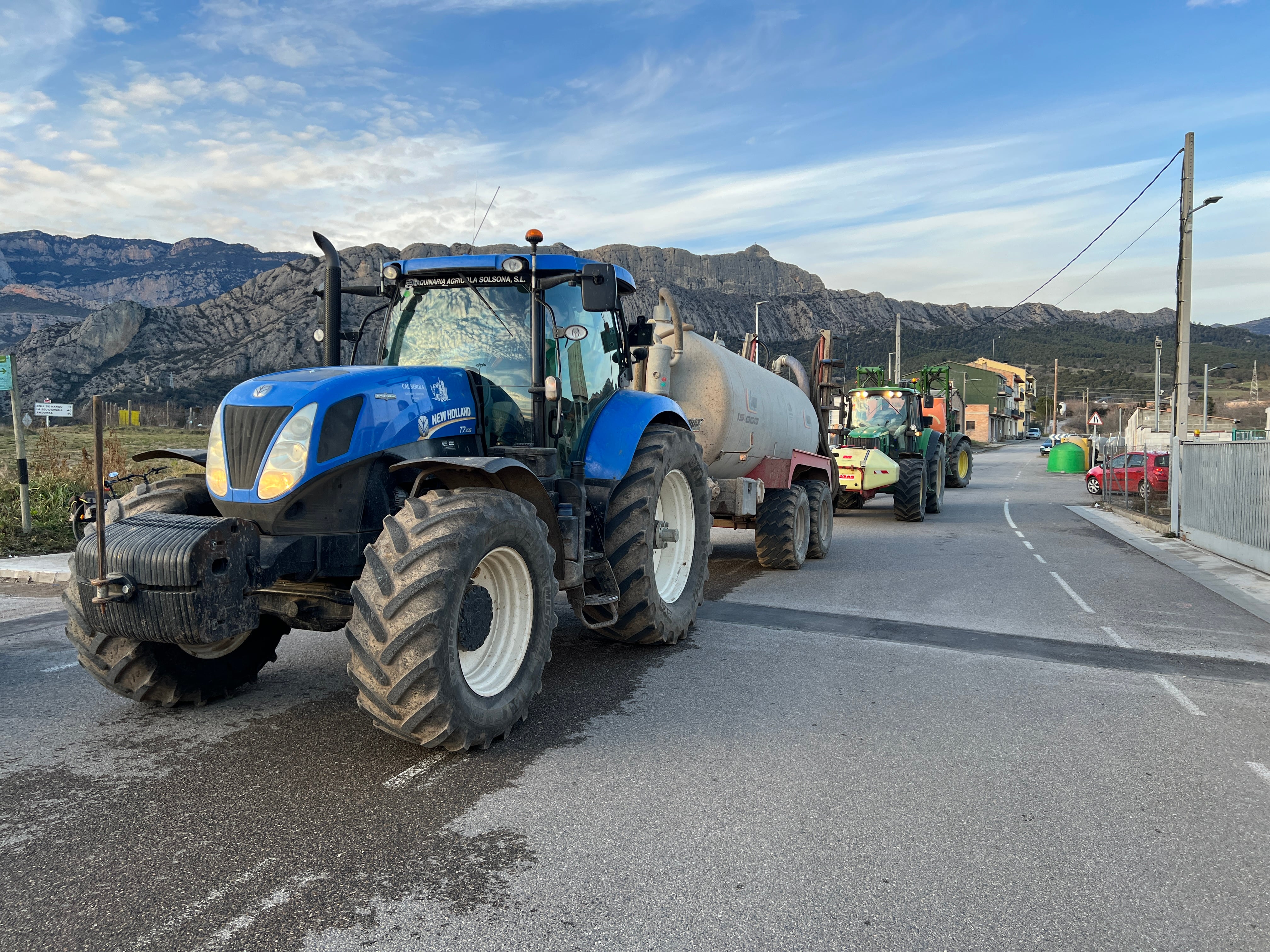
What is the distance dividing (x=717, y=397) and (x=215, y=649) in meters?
6.23

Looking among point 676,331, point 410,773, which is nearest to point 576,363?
point 410,773

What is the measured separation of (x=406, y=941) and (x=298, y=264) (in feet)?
293

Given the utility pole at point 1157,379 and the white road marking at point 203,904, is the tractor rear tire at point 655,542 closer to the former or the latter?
the white road marking at point 203,904

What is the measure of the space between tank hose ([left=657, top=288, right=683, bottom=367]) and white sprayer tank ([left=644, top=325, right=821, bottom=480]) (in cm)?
5

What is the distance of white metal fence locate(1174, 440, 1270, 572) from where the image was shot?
12.3 meters

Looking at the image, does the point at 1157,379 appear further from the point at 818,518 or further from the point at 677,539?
the point at 677,539

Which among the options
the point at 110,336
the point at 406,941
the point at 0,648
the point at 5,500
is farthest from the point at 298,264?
the point at 406,941

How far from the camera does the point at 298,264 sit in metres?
84.2

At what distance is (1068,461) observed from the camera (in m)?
39.5

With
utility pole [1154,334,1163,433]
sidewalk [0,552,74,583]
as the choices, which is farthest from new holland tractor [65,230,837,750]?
utility pole [1154,334,1163,433]

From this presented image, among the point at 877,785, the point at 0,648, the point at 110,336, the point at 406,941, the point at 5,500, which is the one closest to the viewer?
the point at 406,941

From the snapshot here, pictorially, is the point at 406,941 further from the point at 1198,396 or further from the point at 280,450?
the point at 1198,396

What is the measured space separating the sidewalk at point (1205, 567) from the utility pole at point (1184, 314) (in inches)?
39.9

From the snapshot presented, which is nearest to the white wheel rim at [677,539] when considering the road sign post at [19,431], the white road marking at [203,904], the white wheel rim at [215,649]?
the white wheel rim at [215,649]
